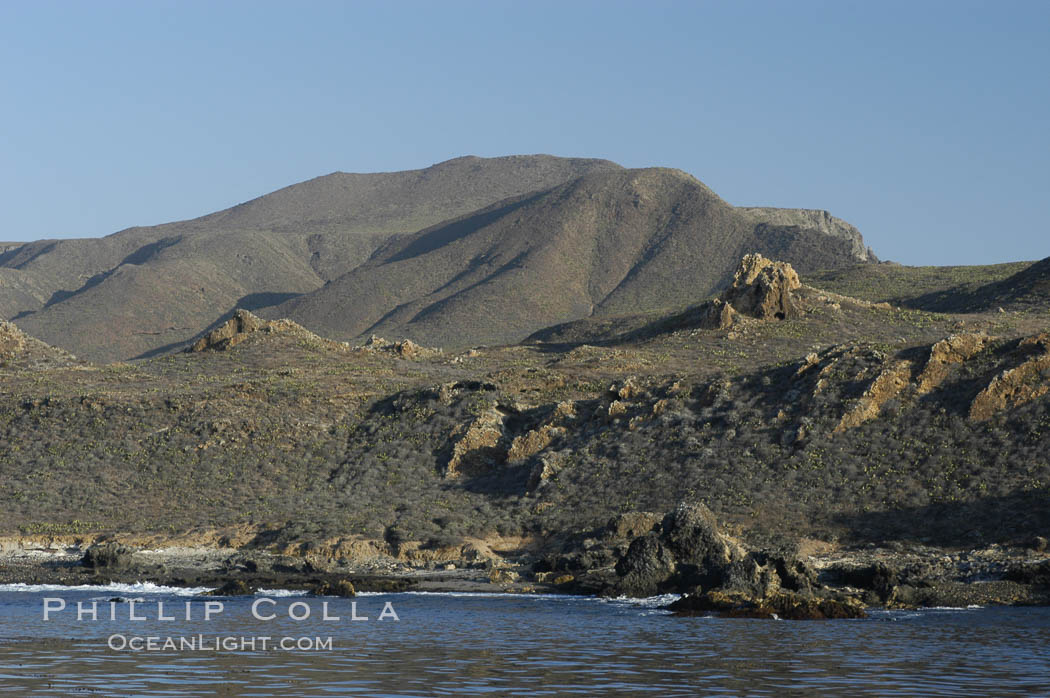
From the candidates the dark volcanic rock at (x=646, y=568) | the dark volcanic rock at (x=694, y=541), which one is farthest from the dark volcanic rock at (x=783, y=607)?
the dark volcanic rock at (x=646, y=568)

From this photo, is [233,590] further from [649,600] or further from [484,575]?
[649,600]

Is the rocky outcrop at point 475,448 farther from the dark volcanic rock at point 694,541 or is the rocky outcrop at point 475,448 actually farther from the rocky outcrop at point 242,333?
the rocky outcrop at point 242,333

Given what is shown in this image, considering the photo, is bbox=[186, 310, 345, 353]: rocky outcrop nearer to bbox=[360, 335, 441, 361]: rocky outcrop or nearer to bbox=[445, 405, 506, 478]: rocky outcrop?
bbox=[360, 335, 441, 361]: rocky outcrop

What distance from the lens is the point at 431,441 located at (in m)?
64.8

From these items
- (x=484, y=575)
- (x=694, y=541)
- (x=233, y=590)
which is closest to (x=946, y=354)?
(x=694, y=541)

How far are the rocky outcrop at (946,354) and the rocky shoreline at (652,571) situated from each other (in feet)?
39.9

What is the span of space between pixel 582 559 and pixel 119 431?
30331mm

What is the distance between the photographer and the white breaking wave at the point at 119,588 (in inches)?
1652

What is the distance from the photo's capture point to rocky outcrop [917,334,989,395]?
184ft

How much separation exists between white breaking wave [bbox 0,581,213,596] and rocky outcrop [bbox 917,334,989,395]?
30089 mm

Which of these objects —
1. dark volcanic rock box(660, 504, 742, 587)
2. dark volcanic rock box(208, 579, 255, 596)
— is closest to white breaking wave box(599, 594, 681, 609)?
dark volcanic rock box(660, 504, 742, 587)

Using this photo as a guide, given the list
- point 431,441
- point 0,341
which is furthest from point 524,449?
point 0,341

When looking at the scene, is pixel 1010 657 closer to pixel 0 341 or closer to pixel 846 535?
pixel 846 535

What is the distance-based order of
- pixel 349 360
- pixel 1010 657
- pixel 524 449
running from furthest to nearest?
pixel 349 360
pixel 524 449
pixel 1010 657
